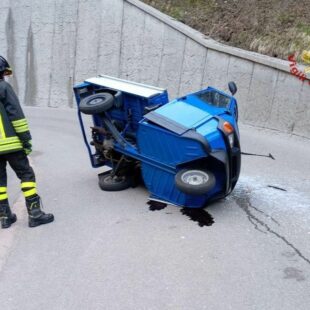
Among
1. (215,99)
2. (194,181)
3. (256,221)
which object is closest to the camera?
(194,181)

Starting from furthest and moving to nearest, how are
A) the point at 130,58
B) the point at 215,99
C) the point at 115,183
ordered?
the point at 130,58, the point at 115,183, the point at 215,99

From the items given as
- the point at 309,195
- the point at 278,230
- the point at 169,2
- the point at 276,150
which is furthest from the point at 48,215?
the point at 169,2

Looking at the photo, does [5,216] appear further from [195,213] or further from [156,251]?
[195,213]

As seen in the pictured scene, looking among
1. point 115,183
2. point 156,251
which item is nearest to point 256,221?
point 156,251

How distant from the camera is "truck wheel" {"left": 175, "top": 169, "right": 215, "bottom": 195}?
4.90 meters

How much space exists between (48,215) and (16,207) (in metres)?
0.66

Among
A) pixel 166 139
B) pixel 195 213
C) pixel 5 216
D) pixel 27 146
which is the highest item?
pixel 166 139

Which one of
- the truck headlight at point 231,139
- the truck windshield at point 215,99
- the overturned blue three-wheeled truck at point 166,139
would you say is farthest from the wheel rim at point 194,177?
the truck windshield at point 215,99

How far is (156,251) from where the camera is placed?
14.7ft

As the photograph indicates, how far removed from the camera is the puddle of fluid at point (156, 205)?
18.0 feet

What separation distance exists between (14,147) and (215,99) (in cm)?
230

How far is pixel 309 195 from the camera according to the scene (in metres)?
5.96

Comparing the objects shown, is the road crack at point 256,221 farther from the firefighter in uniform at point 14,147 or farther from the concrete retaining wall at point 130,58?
the concrete retaining wall at point 130,58

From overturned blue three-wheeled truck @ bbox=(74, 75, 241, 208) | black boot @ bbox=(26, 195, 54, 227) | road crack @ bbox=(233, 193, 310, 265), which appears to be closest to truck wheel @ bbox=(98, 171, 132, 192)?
overturned blue three-wheeled truck @ bbox=(74, 75, 241, 208)
